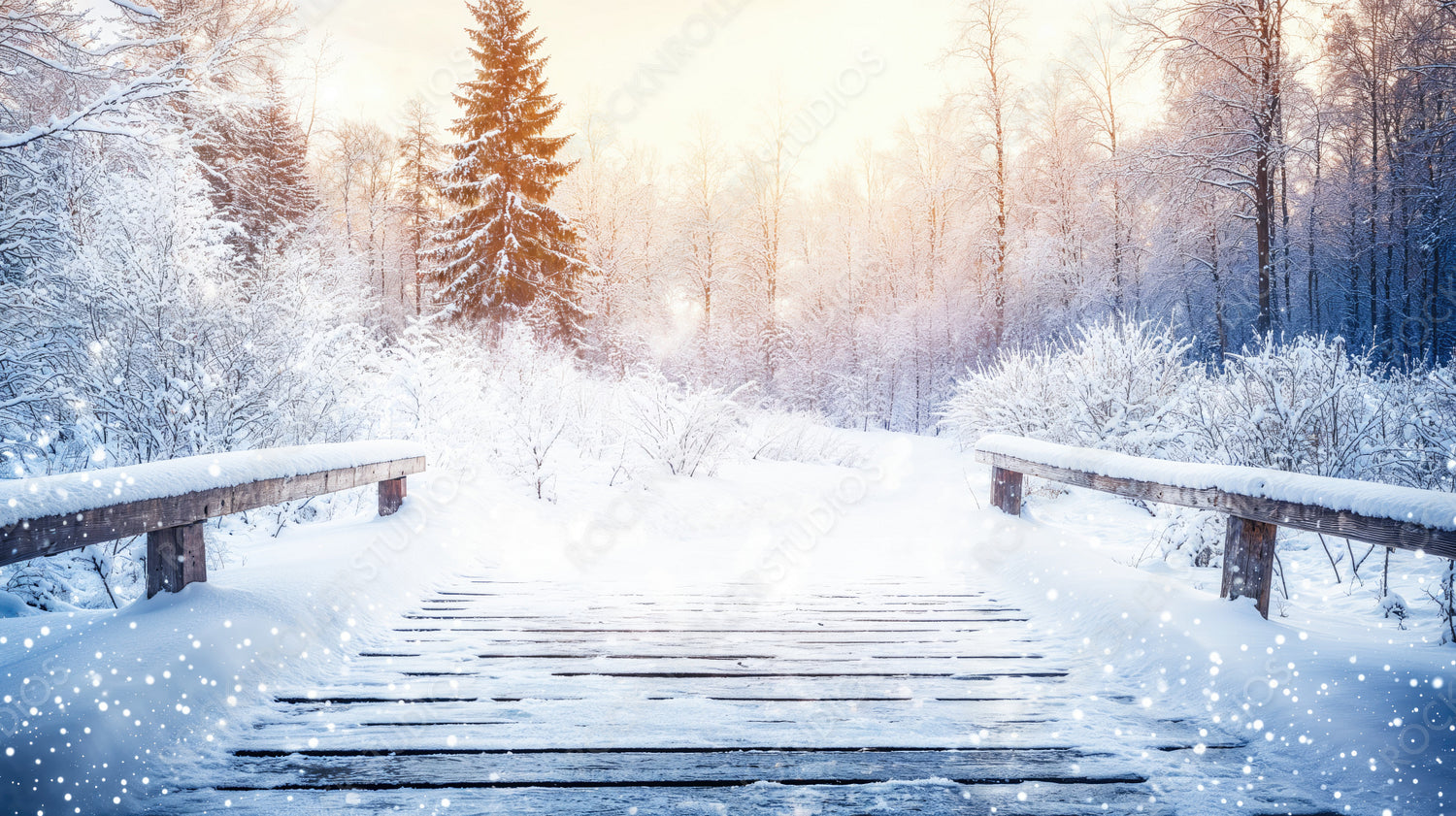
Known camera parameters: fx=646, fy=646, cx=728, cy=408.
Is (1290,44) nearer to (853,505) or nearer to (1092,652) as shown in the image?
(853,505)

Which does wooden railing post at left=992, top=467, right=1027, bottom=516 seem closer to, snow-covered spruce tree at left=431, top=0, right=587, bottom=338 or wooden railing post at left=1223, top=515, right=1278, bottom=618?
wooden railing post at left=1223, top=515, right=1278, bottom=618

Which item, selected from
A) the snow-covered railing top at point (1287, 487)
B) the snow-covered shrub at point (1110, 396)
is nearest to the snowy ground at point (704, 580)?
the snow-covered railing top at point (1287, 487)

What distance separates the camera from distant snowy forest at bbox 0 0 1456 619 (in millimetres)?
6625

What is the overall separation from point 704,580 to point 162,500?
327 centimetres

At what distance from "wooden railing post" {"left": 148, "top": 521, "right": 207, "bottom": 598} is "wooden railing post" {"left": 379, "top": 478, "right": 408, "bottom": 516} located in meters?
2.28

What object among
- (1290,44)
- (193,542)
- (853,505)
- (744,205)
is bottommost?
(853,505)

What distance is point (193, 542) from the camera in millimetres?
3025

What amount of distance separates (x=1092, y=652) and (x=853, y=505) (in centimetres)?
592

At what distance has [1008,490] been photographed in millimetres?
5855

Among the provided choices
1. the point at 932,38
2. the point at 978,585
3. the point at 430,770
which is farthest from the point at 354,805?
the point at 932,38

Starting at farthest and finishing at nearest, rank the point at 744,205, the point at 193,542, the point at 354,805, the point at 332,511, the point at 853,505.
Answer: the point at 744,205 < the point at 853,505 < the point at 332,511 < the point at 193,542 < the point at 354,805

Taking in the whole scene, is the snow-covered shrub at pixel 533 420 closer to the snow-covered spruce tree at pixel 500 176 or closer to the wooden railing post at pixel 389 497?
the wooden railing post at pixel 389 497

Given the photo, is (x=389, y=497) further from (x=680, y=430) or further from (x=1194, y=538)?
(x=1194, y=538)

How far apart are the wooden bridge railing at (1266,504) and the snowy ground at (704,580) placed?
0.28m
